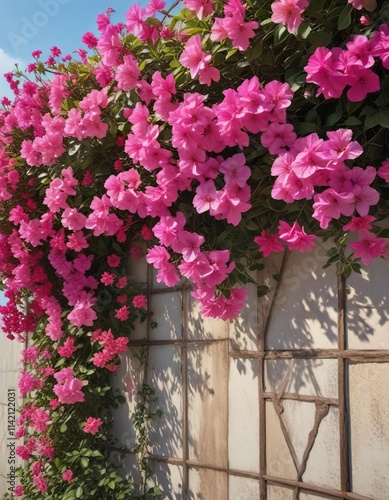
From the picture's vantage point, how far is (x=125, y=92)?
2.82 metres

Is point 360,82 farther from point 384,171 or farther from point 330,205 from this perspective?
point 330,205

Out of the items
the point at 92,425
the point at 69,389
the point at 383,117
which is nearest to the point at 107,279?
the point at 69,389

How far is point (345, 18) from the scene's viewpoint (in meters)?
2.06

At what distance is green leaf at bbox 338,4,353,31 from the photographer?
206cm

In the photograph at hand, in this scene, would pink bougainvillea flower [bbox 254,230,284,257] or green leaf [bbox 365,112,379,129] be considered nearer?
green leaf [bbox 365,112,379,129]

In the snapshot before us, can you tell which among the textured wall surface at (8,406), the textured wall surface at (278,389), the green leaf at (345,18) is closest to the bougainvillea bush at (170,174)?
the green leaf at (345,18)

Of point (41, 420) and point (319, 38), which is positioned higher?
point (319, 38)

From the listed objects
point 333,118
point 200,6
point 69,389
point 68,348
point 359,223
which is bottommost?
point 69,389

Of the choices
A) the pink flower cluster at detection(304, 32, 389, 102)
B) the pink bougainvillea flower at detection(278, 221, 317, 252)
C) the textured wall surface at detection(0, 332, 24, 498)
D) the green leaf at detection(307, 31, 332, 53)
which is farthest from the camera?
the textured wall surface at detection(0, 332, 24, 498)

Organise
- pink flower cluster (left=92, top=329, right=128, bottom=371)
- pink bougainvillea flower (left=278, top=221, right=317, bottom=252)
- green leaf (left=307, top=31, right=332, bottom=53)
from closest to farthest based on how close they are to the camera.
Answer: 1. green leaf (left=307, top=31, right=332, bottom=53)
2. pink bougainvillea flower (left=278, top=221, right=317, bottom=252)
3. pink flower cluster (left=92, top=329, right=128, bottom=371)

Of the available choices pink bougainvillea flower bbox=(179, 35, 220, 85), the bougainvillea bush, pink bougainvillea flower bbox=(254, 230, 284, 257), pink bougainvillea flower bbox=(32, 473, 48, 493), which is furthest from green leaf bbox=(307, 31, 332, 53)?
pink bougainvillea flower bbox=(32, 473, 48, 493)

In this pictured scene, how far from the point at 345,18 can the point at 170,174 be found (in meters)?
0.90

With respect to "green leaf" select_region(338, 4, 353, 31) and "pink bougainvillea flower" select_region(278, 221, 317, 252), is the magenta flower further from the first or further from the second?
"green leaf" select_region(338, 4, 353, 31)

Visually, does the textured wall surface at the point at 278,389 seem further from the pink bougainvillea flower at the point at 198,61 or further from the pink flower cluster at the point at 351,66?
the pink bougainvillea flower at the point at 198,61
